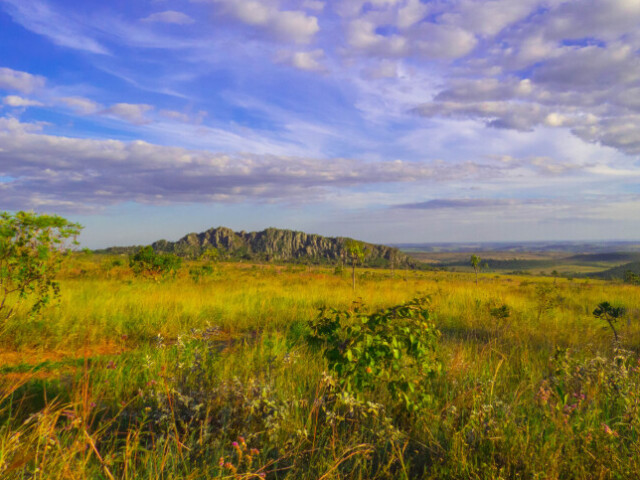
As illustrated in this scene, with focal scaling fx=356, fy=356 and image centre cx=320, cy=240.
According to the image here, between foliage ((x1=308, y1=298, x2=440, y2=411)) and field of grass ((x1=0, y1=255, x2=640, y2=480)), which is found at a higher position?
foliage ((x1=308, y1=298, x2=440, y2=411))

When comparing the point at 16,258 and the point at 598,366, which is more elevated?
the point at 16,258

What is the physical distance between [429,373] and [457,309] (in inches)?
313

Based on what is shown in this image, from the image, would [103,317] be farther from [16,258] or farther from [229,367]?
[229,367]

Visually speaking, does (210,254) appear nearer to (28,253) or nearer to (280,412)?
(28,253)

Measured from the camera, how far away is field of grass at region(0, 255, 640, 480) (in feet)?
8.43

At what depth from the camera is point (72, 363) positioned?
5055 mm

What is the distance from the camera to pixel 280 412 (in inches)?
119

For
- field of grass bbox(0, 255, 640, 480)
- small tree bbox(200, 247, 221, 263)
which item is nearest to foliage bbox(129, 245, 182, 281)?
field of grass bbox(0, 255, 640, 480)

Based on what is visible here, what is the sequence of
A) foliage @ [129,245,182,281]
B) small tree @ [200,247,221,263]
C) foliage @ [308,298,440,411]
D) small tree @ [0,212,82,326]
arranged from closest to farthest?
foliage @ [308,298,440,411] → small tree @ [0,212,82,326] → foliage @ [129,245,182,281] → small tree @ [200,247,221,263]

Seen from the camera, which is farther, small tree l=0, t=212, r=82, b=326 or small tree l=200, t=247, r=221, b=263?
small tree l=200, t=247, r=221, b=263

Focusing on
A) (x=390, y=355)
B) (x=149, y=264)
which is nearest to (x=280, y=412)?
(x=390, y=355)

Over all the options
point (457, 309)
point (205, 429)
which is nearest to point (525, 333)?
point (457, 309)

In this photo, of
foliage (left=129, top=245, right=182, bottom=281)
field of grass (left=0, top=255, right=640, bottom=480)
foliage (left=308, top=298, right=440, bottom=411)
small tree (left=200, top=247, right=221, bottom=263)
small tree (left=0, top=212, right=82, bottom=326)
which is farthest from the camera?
small tree (left=200, top=247, right=221, bottom=263)

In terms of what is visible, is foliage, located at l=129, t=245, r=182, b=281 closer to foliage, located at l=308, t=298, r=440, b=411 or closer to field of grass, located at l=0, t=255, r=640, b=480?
field of grass, located at l=0, t=255, r=640, b=480
